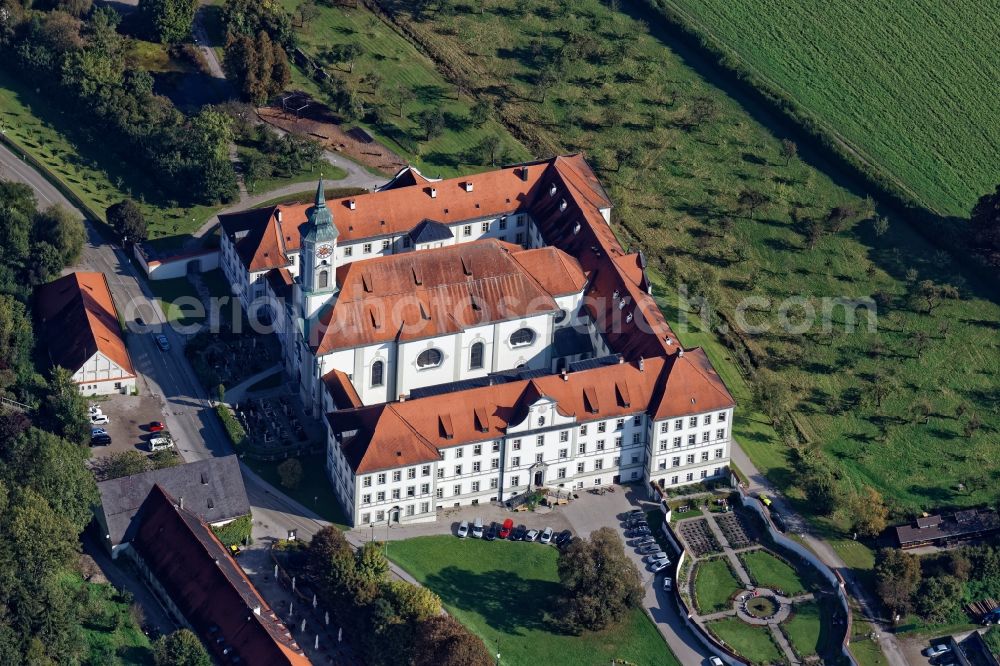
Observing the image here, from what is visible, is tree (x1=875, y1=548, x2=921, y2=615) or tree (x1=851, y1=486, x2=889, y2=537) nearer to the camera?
tree (x1=875, y1=548, x2=921, y2=615)

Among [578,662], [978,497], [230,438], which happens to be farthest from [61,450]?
[978,497]

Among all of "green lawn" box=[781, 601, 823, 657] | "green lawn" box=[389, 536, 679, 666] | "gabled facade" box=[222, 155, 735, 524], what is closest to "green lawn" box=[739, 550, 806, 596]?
"green lawn" box=[781, 601, 823, 657]

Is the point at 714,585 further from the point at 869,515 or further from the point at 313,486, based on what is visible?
the point at 313,486

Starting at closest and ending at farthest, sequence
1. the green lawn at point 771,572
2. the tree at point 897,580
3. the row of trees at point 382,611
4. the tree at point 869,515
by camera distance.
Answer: the row of trees at point 382,611, the tree at point 897,580, the green lawn at point 771,572, the tree at point 869,515

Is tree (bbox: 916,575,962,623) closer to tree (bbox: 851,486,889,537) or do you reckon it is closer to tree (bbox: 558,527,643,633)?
tree (bbox: 851,486,889,537)

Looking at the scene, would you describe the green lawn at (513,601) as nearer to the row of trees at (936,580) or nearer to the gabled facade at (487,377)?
the gabled facade at (487,377)

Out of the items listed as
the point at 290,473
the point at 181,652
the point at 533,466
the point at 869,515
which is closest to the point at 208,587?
the point at 181,652

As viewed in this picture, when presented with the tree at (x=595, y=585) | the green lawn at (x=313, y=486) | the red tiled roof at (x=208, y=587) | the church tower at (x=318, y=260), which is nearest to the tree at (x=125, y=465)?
the red tiled roof at (x=208, y=587)
